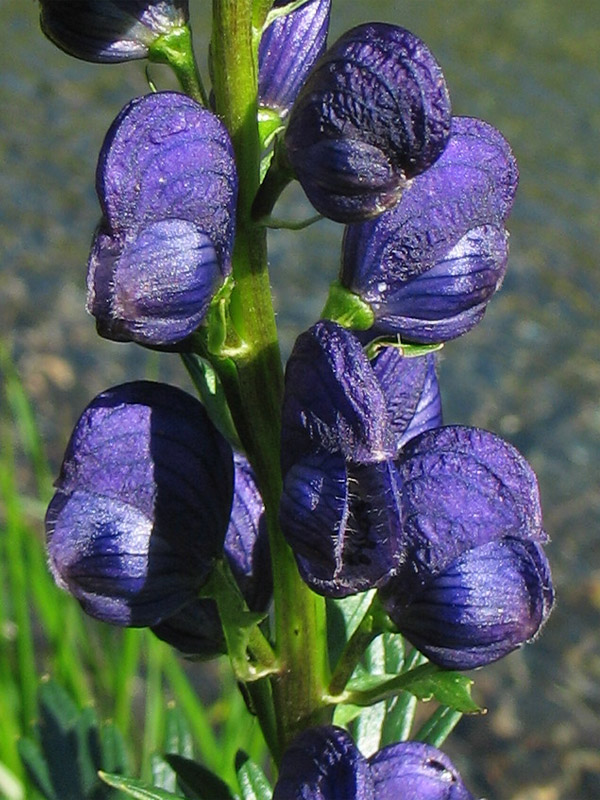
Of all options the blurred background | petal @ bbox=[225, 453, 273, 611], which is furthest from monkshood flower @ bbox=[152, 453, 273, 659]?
the blurred background

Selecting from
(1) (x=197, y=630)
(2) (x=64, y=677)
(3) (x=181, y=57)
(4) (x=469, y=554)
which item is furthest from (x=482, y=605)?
(2) (x=64, y=677)

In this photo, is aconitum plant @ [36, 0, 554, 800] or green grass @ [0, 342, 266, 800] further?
green grass @ [0, 342, 266, 800]

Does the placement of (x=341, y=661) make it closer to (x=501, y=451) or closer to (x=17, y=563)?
(x=501, y=451)

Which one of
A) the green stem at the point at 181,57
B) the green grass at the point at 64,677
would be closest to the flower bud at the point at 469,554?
the green stem at the point at 181,57

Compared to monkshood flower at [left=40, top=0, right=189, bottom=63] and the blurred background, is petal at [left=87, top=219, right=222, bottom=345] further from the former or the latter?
the blurred background

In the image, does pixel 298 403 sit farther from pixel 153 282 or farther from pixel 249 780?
pixel 249 780

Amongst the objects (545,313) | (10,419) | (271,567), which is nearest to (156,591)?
(271,567)
